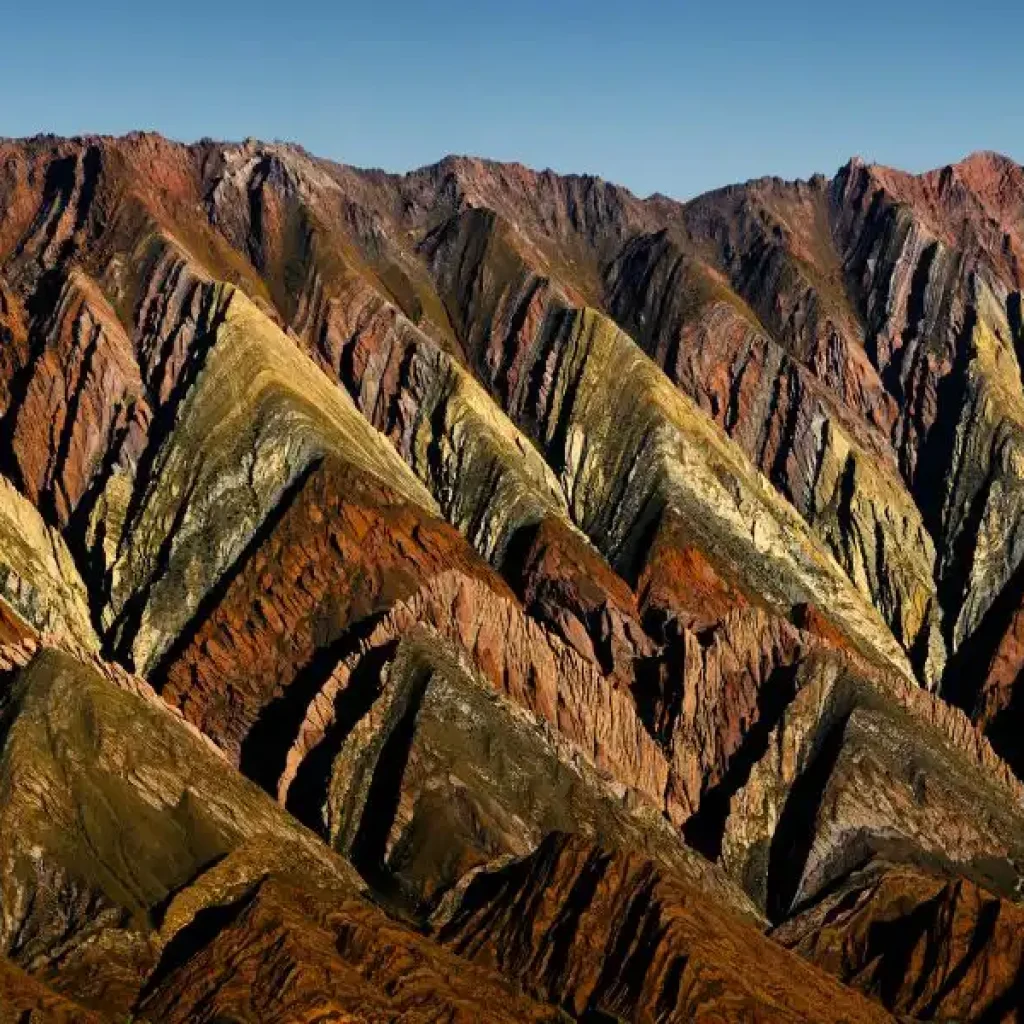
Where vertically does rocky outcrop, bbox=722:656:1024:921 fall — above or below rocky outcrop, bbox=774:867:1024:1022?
above

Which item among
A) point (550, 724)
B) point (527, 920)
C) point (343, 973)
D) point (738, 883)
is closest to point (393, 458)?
point (550, 724)

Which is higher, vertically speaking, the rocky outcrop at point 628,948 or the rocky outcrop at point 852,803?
the rocky outcrop at point 852,803

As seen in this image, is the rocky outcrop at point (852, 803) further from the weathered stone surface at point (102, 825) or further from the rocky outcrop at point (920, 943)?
the weathered stone surface at point (102, 825)

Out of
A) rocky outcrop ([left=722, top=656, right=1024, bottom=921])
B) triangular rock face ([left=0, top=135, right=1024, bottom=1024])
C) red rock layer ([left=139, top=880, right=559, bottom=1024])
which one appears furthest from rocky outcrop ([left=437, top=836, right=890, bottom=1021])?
rocky outcrop ([left=722, top=656, right=1024, bottom=921])

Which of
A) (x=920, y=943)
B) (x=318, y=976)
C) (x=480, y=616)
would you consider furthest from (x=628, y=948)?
(x=480, y=616)

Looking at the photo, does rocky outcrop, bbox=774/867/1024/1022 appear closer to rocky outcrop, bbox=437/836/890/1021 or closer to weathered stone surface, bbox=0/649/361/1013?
rocky outcrop, bbox=437/836/890/1021

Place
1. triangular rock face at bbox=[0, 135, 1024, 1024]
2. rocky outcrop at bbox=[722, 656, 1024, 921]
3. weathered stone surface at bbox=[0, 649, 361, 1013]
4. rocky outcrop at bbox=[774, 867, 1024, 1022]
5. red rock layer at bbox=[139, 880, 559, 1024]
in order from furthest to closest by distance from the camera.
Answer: rocky outcrop at bbox=[722, 656, 1024, 921] < rocky outcrop at bbox=[774, 867, 1024, 1022] < triangular rock face at bbox=[0, 135, 1024, 1024] < weathered stone surface at bbox=[0, 649, 361, 1013] < red rock layer at bbox=[139, 880, 559, 1024]

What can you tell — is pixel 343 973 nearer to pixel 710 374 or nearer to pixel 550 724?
pixel 550 724

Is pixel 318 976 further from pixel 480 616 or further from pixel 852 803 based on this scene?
pixel 852 803

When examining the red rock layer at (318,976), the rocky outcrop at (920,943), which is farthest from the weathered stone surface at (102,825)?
the rocky outcrop at (920,943)
